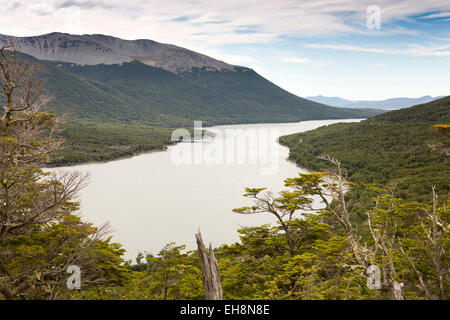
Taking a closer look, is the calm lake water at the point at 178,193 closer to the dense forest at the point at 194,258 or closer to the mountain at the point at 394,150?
the dense forest at the point at 194,258

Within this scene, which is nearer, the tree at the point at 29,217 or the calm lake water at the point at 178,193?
the tree at the point at 29,217

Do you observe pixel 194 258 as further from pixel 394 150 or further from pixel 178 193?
pixel 394 150

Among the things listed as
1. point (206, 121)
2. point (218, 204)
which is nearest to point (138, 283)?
point (218, 204)

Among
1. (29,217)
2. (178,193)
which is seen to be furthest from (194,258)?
(178,193)

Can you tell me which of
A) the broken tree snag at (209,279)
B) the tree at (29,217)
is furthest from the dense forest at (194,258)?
the broken tree snag at (209,279)

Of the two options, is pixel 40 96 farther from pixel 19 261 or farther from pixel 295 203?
pixel 295 203
